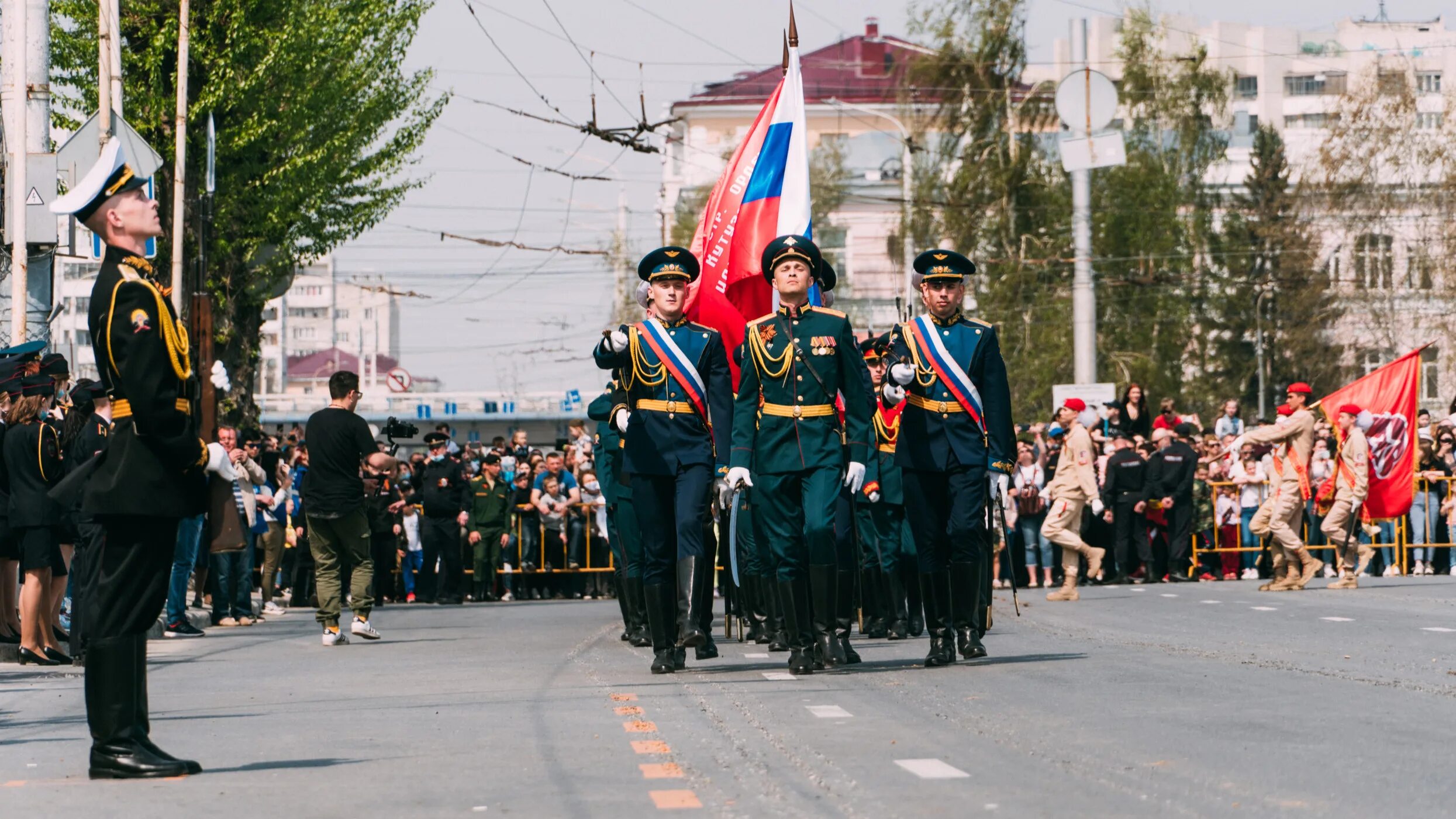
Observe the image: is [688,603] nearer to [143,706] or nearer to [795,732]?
[795,732]

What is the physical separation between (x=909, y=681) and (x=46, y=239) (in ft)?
36.0

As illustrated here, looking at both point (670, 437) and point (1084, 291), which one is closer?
point (670, 437)

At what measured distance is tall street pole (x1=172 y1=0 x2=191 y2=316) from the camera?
30.2m

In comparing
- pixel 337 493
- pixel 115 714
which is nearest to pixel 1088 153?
pixel 337 493

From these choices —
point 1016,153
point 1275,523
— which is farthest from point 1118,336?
point 1275,523

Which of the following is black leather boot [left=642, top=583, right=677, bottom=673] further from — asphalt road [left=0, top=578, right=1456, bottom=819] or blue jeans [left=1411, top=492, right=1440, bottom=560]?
blue jeans [left=1411, top=492, right=1440, bottom=560]

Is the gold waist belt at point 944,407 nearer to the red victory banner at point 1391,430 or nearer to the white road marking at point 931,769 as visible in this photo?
the white road marking at point 931,769

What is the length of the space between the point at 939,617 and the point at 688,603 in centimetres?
131

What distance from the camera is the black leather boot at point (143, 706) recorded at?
7.43 m

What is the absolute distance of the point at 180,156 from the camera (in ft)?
98.6

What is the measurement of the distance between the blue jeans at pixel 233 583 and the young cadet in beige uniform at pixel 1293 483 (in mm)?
9835

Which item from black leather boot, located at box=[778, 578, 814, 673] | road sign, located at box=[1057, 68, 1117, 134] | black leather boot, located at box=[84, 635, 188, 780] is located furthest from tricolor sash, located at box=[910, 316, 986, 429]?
road sign, located at box=[1057, 68, 1117, 134]

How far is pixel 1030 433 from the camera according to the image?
26578 mm

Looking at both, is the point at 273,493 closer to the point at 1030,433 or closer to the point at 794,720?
the point at 1030,433
